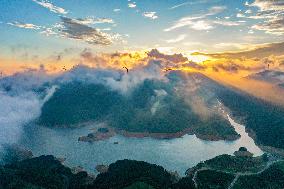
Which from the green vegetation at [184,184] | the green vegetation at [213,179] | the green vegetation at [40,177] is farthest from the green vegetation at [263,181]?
the green vegetation at [40,177]

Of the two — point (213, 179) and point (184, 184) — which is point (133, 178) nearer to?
point (184, 184)

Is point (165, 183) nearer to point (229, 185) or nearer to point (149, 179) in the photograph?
point (149, 179)

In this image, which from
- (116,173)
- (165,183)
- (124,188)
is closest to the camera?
(124,188)

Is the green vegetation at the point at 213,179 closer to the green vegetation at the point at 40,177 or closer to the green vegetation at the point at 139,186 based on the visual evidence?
the green vegetation at the point at 139,186

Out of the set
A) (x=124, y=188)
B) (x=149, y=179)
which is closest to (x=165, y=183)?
(x=149, y=179)

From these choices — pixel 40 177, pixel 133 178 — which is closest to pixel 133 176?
pixel 133 178

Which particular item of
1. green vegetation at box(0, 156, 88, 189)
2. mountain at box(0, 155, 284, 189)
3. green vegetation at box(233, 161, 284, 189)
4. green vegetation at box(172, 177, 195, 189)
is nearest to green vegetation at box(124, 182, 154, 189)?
mountain at box(0, 155, 284, 189)

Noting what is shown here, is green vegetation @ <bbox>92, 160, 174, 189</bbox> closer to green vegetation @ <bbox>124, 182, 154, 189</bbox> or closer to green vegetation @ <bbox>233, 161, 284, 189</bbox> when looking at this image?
green vegetation @ <bbox>124, 182, 154, 189</bbox>
